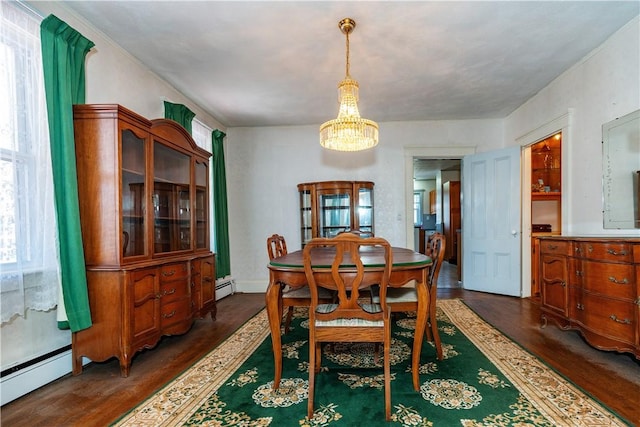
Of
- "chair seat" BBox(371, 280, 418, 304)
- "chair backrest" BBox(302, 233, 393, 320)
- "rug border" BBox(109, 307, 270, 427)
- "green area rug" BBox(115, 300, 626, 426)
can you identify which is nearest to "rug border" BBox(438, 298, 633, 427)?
"green area rug" BBox(115, 300, 626, 426)

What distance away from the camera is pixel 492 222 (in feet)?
14.3

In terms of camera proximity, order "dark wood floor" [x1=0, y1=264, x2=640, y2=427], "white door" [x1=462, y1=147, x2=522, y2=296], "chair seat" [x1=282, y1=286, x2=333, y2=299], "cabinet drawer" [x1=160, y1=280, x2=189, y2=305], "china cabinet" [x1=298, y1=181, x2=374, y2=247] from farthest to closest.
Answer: "china cabinet" [x1=298, y1=181, x2=374, y2=247], "white door" [x1=462, y1=147, x2=522, y2=296], "cabinet drawer" [x1=160, y1=280, x2=189, y2=305], "chair seat" [x1=282, y1=286, x2=333, y2=299], "dark wood floor" [x1=0, y1=264, x2=640, y2=427]

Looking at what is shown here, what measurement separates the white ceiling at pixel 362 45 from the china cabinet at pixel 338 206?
114 centimetres

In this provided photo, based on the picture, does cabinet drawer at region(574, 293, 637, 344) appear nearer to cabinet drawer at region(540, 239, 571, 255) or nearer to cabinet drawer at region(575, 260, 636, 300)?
cabinet drawer at region(575, 260, 636, 300)

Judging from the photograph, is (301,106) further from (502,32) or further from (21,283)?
(21,283)

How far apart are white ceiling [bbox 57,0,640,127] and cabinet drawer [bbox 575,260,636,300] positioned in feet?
6.16

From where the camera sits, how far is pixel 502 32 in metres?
Answer: 2.48

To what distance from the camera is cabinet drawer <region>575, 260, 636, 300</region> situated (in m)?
2.08

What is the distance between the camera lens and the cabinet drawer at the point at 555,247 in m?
2.61

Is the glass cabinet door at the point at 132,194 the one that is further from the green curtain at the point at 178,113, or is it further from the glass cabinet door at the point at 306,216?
the glass cabinet door at the point at 306,216

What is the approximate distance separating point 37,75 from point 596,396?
3.88m

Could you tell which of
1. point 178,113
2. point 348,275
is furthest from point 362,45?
point 178,113

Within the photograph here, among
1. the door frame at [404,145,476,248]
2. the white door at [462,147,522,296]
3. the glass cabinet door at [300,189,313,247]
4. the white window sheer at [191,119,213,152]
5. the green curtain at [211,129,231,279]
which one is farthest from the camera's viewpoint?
the door frame at [404,145,476,248]

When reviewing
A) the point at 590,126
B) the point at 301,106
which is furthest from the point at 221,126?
the point at 590,126
